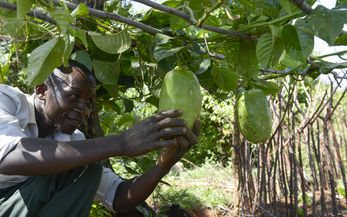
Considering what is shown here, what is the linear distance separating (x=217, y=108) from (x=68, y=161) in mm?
8473

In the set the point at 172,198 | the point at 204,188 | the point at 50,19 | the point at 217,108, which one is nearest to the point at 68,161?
the point at 50,19

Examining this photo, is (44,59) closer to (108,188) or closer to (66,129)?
(66,129)

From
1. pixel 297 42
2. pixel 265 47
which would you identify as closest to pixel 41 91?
pixel 265 47

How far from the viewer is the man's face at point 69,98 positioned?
189cm

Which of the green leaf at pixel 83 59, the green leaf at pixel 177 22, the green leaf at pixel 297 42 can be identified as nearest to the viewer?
the green leaf at pixel 297 42

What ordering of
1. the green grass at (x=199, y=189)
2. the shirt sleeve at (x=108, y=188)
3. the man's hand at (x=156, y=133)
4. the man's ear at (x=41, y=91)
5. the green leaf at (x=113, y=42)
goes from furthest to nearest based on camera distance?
the green grass at (x=199, y=189)
the shirt sleeve at (x=108, y=188)
the man's ear at (x=41, y=91)
the green leaf at (x=113, y=42)
the man's hand at (x=156, y=133)

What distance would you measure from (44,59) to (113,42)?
1.42ft

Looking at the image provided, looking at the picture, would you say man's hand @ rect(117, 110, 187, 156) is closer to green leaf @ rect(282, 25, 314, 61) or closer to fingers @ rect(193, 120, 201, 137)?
fingers @ rect(193, 120, 201, 137)

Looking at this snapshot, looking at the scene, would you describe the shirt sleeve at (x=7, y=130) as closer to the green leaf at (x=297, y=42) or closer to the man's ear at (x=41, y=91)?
the man's ear at (x=41, y=91)

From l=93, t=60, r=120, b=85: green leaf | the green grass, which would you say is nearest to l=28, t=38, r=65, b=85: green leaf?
l=93, t=60, r=120, b=85: green leaf

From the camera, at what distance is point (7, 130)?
1.58m

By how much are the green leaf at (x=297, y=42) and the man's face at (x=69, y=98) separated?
95 cm

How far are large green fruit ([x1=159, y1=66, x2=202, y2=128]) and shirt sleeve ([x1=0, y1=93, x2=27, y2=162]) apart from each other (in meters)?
0.50

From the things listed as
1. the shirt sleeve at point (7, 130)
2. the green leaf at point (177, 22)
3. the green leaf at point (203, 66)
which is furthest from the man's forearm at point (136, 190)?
the green leaf at point (177, 22)
